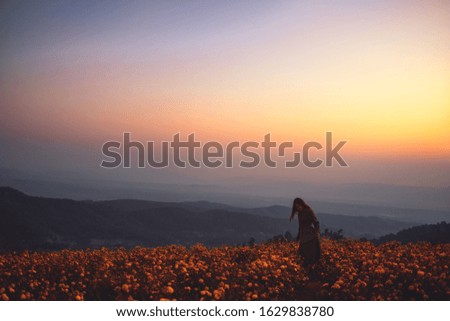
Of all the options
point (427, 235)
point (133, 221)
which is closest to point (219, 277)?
point (427, 235)

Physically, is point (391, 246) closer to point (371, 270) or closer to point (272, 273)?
point (371, 270)

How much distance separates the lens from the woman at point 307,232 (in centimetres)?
1083

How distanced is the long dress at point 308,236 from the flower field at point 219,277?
247mm

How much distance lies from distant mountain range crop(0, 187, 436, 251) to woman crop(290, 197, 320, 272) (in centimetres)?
3555

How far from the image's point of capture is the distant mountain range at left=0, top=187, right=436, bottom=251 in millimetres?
48188

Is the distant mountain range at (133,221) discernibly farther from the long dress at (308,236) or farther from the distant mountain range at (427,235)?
the long dress at (308,236)

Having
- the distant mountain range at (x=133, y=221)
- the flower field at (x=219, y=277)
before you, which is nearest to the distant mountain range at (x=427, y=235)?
the flower field at (x=219, y=277)

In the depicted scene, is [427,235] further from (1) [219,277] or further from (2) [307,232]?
(1) [219,277]

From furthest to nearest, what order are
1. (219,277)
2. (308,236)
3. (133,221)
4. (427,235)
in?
(133,221) → (427,235) → (308,236) → (219,277)

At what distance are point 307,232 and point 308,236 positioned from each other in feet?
0.33

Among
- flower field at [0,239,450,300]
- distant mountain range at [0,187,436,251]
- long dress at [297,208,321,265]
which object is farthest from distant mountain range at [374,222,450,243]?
distant mountain range at [0,187,436,251]

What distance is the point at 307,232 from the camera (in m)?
11.0
